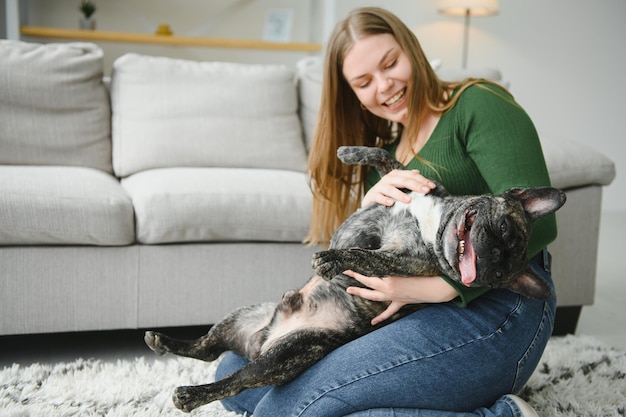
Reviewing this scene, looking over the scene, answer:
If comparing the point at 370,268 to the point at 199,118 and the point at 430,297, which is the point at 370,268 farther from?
the point at 199,118

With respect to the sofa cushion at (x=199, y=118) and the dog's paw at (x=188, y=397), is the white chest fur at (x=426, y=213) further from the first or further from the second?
the sofa cushion at (x=199, y=118)

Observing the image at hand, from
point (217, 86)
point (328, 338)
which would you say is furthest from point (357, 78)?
point (217, 86)

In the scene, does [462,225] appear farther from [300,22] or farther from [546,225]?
[300,22]

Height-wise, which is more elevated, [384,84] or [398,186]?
[384,84]

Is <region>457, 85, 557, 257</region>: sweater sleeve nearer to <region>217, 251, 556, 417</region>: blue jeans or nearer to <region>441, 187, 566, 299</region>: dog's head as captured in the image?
<region>441, 187, 566, 299</region>: dog's head

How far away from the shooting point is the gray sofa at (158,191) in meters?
2.38

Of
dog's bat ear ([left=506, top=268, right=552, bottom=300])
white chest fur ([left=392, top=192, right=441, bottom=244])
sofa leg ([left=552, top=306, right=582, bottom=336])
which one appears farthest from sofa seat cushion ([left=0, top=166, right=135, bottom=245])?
sofa leg ([left=552, top=306, right=582, bottom=336])

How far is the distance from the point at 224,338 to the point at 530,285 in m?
0.85

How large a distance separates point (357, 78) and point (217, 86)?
4.84 ft

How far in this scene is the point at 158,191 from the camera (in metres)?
2.51

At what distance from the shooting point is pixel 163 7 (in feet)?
17.9

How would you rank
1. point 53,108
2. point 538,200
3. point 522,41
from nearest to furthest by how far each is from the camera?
1. point 538,200
2. point 53,108
3. point 522,41

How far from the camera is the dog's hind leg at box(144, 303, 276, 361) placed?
1881 mm

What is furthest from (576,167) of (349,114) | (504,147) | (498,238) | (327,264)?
(327,264)
